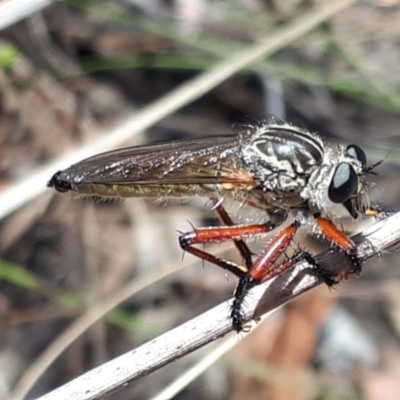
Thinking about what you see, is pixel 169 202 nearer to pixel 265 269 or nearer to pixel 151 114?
pixel 151 114

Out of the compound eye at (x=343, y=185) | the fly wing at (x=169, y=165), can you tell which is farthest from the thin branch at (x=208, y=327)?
the fly wing at (x=169, y=165)

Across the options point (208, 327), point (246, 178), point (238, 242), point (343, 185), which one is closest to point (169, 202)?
point (246, 178)

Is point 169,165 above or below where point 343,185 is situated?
above

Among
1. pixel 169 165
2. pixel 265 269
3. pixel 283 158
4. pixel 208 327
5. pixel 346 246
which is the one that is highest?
pixel 169 165

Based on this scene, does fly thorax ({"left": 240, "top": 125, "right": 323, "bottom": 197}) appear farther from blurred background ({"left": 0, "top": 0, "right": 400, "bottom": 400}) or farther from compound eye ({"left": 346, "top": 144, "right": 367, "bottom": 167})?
blurred background ({"left": 0, "top": 0, "right": 400, "bottom": 400})

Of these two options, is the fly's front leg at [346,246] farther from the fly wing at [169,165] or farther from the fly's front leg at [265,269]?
the fly wing at [169,165]

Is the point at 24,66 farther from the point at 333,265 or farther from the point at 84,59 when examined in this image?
the point at 333,265

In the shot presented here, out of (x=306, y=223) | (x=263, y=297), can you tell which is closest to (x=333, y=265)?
(x=263, y=297)
